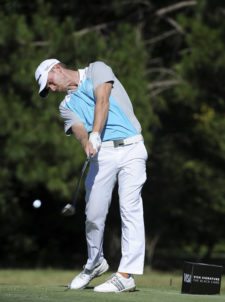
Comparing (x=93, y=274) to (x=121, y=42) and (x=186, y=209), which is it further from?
(x=186, y=209)

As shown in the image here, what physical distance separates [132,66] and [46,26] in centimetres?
209

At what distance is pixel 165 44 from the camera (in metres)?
24.5

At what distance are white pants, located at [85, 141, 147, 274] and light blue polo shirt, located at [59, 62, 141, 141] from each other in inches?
5.3

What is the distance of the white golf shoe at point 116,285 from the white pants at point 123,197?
75mm

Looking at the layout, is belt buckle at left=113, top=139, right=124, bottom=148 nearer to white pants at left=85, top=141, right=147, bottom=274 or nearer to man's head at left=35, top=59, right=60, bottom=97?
white pants at left=85, top=141, right=147, bottom=274

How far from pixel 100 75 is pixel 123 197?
0.99 metres

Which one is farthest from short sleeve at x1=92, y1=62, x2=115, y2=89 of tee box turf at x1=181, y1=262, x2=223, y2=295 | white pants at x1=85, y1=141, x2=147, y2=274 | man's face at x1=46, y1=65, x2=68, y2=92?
tee box turf at x1=181, y1=262, x2=223, y2=295

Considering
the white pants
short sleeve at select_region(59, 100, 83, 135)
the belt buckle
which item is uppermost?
short sleeve at select_region(59, 100, 83, 135)

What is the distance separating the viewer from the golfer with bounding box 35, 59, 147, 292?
25.8 feet

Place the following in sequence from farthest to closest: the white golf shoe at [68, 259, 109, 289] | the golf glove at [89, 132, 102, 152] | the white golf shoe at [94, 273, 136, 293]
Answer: the white golf shoe at [68, 259, 109, 289]
the white golf shoe at [94, 273, 136, 293]
the golf glove at [89, 132, 102, 152]

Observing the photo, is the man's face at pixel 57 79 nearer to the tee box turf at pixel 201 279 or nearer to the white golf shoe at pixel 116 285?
the white golf shoe at pixel 116 285

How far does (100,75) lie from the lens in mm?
7840

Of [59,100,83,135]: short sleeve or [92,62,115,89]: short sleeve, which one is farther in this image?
[59,100,83,135]: short sleeve

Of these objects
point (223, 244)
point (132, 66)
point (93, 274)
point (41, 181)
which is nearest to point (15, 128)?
point (41, 181)
